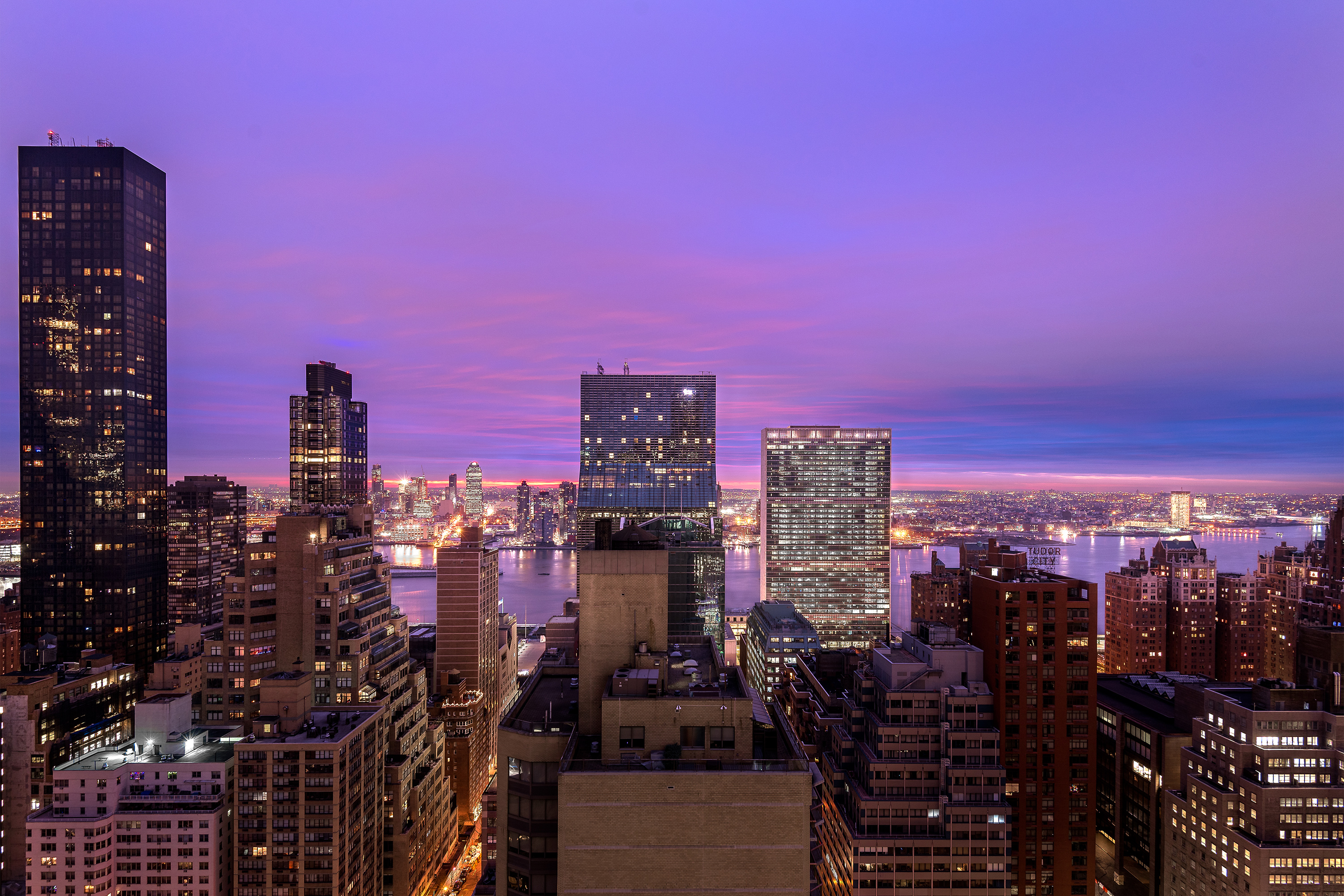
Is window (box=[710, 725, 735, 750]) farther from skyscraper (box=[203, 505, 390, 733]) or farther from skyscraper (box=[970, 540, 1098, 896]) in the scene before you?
skyscraper (box=[203, 505, 390, 733])

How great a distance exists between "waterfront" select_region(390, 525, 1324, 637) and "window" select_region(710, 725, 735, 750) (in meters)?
97.7

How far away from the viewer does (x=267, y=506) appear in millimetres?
188000

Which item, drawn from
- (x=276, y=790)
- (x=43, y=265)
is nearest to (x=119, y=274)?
(x=43, y=265)

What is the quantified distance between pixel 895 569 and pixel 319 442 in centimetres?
13867

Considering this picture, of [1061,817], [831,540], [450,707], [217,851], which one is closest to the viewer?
[217,851]

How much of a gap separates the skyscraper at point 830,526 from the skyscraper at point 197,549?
9309 centimetres

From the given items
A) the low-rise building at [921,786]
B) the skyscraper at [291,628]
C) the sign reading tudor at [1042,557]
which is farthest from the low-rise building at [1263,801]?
the skyscraper at [291,628]

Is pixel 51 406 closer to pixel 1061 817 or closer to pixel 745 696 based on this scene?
pixel 745 696

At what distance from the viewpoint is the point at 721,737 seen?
58.1ft

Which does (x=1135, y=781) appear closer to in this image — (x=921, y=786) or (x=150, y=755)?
(x=921, y=786)

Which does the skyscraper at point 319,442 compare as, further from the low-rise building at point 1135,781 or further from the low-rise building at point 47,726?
the low-rise building at point 1135,781

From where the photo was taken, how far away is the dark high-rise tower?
8244cm

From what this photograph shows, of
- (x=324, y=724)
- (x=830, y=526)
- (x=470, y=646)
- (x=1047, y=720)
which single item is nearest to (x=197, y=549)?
(x=470, y=646)

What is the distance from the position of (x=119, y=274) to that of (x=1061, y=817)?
11679cm
